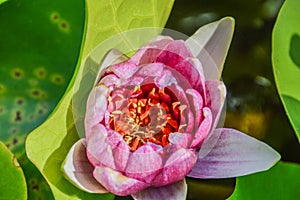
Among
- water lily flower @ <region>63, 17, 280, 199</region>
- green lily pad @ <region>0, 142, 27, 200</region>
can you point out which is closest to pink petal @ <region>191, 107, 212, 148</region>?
water lily flower @ <region>63, 17, 280, 199</region>

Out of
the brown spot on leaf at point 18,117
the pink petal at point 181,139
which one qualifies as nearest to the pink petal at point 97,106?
the pink petal at point 181,139

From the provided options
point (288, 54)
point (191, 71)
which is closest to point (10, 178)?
point (191, 71)

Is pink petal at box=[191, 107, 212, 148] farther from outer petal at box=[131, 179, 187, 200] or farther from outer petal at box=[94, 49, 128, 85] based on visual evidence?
outer petal at box=[94, 49, 128, 85]

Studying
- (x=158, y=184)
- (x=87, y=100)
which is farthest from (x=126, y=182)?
(x=87, y=100)

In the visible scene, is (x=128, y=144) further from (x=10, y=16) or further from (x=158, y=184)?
(x=10, y=16)

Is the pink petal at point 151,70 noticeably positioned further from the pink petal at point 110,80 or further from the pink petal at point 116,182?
the pink petal at point 116,182

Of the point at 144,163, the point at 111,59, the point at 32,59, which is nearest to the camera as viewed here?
the point at 144,163

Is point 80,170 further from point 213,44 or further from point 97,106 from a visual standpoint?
point 213,44
